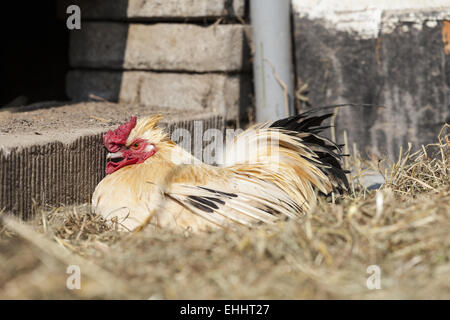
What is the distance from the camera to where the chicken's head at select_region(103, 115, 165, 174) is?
9.54ft

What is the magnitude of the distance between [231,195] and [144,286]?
0.92 metres

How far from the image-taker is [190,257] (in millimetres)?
1929

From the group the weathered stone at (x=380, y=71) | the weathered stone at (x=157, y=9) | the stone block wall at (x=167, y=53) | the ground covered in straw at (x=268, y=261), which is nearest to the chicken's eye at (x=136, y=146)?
the ground covered in straw at (x=268, y=261)

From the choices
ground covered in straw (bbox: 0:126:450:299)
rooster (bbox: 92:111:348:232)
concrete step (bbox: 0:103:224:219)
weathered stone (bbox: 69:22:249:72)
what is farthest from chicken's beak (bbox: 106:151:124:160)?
weathered stone (bbox: 69:22:249:72)

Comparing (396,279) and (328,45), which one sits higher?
(328,45)

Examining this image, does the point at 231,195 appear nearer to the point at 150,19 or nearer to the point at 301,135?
the point at 301,135

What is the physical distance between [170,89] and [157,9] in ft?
2.14

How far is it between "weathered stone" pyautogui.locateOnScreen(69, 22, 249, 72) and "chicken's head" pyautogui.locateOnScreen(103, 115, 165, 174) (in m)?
1.42

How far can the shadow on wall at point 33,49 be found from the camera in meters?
5.72

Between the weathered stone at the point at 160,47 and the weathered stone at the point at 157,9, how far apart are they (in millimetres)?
88

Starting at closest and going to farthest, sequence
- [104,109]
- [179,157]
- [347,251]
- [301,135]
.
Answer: [347,251] < [179,157] < [301,135] < [104,109]

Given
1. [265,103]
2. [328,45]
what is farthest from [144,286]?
[328,45]

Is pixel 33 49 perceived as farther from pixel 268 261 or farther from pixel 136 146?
pixel 268 261

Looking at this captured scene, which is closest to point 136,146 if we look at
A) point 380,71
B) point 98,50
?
point 98,50
